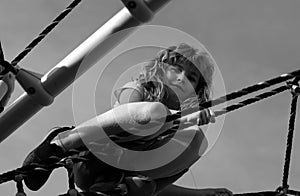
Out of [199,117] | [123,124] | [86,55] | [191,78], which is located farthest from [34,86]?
[191,78]

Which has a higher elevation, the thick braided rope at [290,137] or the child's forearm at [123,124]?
the child's forearm at [123,124]

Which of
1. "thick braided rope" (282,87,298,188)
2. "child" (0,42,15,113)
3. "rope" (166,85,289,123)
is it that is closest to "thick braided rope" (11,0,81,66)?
"child" (0,42,15,113)

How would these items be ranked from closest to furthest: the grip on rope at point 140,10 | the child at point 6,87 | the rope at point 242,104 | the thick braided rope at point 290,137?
the grip on rope at point 140,10
the rope at point 242,104
the thick braided rope at point 290,137
the child at point 6,87

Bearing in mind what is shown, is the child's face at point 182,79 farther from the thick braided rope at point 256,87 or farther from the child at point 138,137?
the thick braided rope at point 256,87

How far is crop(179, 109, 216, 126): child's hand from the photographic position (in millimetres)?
3307

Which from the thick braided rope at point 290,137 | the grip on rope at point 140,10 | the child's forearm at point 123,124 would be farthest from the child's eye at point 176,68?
the grip on rope at point 140,10

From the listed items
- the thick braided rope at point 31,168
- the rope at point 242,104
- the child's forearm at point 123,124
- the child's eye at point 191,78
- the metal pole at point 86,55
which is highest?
the metal pole at point 86,55

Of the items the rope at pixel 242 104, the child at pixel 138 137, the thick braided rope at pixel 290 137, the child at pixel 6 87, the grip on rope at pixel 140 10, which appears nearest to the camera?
the grip on rope at pixel 140 10

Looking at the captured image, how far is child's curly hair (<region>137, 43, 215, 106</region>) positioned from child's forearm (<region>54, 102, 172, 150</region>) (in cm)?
39

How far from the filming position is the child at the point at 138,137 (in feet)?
11.3

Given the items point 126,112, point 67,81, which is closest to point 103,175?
point 126,112

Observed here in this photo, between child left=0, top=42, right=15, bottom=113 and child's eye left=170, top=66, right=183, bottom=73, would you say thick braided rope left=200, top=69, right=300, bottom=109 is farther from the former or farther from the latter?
child left=0, top=42, right=15, bottom=113

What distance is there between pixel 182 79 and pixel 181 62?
6.7 inches

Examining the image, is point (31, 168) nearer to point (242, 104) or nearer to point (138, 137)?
point (138, 137)
